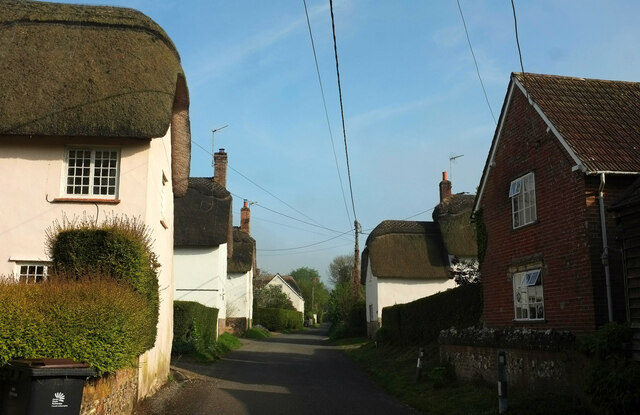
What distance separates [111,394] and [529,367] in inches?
308

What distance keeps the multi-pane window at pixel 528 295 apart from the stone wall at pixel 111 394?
908cm

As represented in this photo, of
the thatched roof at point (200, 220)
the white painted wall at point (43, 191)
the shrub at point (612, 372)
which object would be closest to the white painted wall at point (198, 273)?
the thatched roof at point (200, 220)

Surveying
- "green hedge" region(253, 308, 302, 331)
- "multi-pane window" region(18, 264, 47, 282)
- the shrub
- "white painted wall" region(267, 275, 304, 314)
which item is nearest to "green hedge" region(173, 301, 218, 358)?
"multi-pane window" region(18, 264, 47, 282)

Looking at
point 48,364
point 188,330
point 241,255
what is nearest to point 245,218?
point 241,255

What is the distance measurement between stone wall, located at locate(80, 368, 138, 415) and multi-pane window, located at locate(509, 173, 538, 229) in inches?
380

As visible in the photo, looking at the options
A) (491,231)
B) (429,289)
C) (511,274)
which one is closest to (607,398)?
(511,274)

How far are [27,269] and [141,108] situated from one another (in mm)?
4255

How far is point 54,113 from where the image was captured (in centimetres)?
1305

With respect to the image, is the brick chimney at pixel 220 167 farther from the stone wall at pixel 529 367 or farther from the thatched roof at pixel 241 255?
the stone wall at pixel 529 367

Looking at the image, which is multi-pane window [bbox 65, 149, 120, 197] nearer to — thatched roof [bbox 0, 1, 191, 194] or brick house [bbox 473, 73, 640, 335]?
thatched roof [bbox 0, 1, 191, 194]

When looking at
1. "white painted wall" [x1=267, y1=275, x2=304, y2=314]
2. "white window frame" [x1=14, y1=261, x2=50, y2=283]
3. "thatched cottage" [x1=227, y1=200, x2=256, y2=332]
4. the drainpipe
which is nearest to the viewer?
the drainpipe

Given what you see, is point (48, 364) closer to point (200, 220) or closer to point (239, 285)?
point (200, 220)

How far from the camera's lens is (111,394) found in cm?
953

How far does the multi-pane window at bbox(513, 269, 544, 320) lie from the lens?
14164 millimetres
